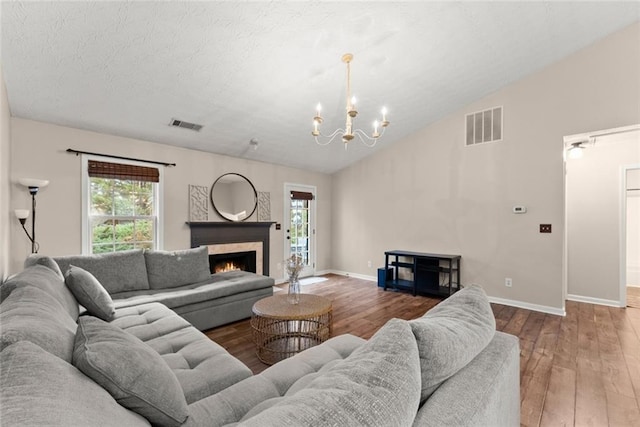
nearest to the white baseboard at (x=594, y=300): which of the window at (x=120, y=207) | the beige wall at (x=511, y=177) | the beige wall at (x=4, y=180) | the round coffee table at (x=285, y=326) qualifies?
the beige wall at (x=511, y=177)

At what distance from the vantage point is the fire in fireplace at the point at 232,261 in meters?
4.64

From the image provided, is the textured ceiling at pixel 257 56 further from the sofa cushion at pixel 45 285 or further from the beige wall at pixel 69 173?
the sofa cushion at pixel 45 285

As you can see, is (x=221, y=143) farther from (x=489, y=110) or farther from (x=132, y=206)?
(x=489, y=110)

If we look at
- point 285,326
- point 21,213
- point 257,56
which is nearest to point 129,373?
point 285,326

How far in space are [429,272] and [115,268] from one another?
443cm

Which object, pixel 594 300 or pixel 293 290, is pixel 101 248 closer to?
pixel 293 290

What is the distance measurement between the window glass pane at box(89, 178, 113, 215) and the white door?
286 centimetres

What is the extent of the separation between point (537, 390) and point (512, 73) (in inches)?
154

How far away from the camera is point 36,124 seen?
3.16 m

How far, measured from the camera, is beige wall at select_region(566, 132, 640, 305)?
419cm

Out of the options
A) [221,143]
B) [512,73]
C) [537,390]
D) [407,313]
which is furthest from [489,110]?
[221,143]

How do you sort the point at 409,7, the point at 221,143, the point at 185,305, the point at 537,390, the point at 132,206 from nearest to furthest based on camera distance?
the point at 537,390, the point at 409,7, the point at 185,305, the point at 132,206, the point at 221,143

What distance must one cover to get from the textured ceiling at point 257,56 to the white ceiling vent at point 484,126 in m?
0.34

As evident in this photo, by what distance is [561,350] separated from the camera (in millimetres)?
2816
